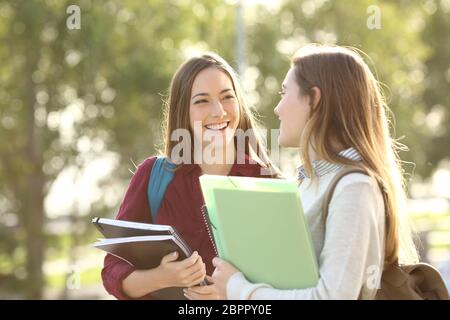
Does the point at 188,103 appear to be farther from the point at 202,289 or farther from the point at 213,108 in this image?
the point at 202,289

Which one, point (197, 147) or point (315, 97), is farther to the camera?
point (197, 147)

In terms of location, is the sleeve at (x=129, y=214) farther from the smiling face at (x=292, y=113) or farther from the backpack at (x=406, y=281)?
the backpack at (x=406, y=281)

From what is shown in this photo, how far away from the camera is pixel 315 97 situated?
2.38 meters

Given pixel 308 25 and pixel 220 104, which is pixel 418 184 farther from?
pixel 220 104

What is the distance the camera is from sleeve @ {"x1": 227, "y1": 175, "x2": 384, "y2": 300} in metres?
2.16

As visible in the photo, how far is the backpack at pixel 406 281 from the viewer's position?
7.37 ft

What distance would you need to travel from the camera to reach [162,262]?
8.66 feet

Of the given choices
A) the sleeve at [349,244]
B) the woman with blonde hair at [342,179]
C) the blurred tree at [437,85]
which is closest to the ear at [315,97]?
the woman with blonde hair at [342,179]

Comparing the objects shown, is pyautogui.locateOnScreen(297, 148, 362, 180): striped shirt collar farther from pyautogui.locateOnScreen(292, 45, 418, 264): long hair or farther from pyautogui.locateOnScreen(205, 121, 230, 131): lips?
pyautogui.locateOnScreen(205, 121, 230, 131): lips

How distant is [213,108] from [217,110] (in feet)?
0.09

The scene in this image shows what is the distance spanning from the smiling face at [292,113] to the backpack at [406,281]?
22cm

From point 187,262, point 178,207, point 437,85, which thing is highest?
point 437,85
